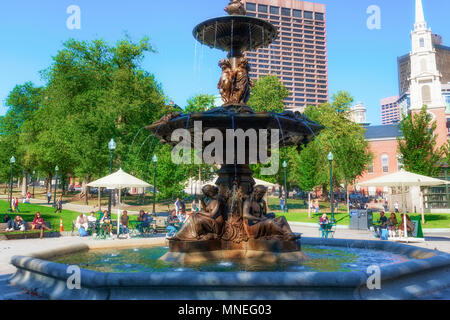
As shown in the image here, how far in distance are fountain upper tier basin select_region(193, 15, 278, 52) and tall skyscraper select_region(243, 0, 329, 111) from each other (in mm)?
157190

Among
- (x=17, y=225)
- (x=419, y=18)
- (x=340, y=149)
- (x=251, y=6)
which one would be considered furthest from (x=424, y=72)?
(x=251, y=6)

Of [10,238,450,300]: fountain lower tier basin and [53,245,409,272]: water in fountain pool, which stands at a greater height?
[10,238,450,300]: fountain lower tier basin

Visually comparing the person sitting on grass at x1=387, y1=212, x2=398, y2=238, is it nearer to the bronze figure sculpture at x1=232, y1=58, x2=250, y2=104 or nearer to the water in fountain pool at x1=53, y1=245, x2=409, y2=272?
the water in fountain pool at x1=53, y1=245, x2=409, y2=272

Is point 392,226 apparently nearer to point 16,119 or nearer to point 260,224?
point 260,224

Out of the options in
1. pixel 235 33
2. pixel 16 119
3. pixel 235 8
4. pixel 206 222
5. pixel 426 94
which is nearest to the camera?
pixel 206 222

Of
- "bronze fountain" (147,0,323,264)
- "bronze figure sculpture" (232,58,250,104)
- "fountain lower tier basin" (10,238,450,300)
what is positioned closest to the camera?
"fountain lower tier basin" (10,238,450,300)

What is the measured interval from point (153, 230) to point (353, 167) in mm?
28552

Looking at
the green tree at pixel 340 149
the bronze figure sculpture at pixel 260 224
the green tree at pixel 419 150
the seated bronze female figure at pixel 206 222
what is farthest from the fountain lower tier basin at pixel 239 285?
the green tree at pixel 340 149

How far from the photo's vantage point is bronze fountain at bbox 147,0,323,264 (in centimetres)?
794

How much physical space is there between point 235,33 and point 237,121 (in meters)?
2.98

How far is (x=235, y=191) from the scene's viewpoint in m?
8.82

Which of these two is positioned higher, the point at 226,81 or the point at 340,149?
the point at 340,149

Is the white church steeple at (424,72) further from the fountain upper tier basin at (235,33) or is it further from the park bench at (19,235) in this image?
the park bench at (19,235)

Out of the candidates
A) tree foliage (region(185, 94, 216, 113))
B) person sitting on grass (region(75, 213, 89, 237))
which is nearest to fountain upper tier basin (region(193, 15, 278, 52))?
person sitting on grass (region(75, 213, 89, 237))
